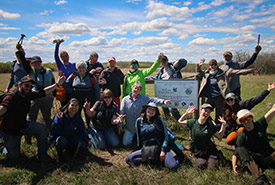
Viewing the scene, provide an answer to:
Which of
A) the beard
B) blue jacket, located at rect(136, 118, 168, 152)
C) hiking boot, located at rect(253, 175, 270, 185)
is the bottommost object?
hiking boot, located at rect(253, 175, 270, 185)

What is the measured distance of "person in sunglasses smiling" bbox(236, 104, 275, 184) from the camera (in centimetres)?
410

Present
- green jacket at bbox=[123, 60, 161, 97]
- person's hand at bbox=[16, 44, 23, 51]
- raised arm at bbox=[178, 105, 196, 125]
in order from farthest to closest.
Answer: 1. green jacket at bbox=[123, 60, 161, 97]
2. person's hand at bbox=[16, 44, 23, 51]
3. raised arm at bbox=[178, 105, 196, 125]

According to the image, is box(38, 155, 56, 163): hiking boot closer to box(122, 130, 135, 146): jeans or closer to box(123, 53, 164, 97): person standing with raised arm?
box(122, 130, 135, 146): jeans

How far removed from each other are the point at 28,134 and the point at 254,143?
5234 millimetres

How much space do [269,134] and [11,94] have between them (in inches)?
305

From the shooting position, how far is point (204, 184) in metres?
3.88

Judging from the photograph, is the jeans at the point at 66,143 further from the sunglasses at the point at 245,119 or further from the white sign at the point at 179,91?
the sunglasses at the point at 245,119

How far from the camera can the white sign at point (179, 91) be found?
22.0 feet

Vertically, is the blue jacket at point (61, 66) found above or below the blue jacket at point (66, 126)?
above

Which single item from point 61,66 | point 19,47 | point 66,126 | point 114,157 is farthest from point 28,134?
point 61,66

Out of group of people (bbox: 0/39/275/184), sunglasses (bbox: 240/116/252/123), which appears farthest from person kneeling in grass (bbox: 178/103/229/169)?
sunglasses (bbox: 240/116/252/123)

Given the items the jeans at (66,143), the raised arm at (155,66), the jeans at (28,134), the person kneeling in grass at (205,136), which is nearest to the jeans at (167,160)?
the person kneeling in grass at (205,136)

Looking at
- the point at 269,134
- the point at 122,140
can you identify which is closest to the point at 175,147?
the point at 122,140

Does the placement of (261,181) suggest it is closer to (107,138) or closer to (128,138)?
(128,138)
